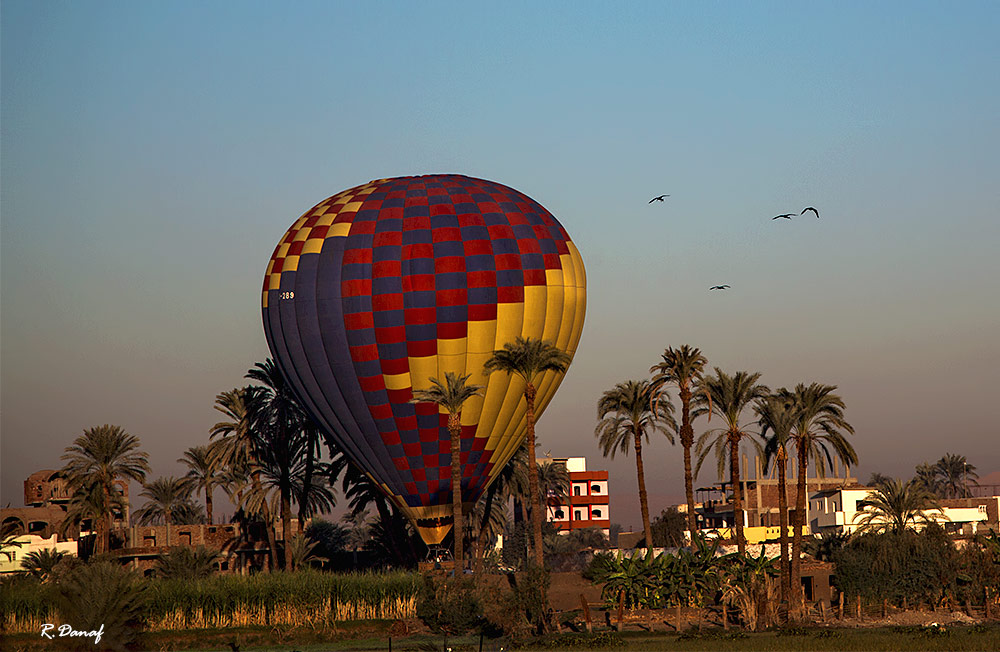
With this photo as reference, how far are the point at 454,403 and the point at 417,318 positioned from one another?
17.4ft

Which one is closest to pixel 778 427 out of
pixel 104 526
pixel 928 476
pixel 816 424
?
pixel 816 424

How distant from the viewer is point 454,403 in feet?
215

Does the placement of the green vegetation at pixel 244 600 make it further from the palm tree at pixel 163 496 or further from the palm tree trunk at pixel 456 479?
the palm tree at pixel 163 496

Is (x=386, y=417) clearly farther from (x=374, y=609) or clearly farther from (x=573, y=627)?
(x=573, y=627)

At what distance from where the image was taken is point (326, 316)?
68.2 m

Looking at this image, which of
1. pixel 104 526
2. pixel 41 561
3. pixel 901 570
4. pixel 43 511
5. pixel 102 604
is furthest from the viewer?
pixel 43 511

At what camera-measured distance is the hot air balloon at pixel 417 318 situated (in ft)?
222

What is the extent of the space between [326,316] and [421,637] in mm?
21873

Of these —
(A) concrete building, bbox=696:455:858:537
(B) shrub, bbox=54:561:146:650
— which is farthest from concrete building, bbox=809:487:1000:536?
(B) shrub, bbox=54:561:146:650

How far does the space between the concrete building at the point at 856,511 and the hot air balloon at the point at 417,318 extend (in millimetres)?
53633

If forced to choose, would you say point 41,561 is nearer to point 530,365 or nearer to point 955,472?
point 530,365

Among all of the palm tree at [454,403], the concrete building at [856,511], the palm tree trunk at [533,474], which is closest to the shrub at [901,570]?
the palm tree trunk at [533,474]

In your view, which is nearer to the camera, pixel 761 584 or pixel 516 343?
pixel 761 584

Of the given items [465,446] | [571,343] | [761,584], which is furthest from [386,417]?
[761,584]
